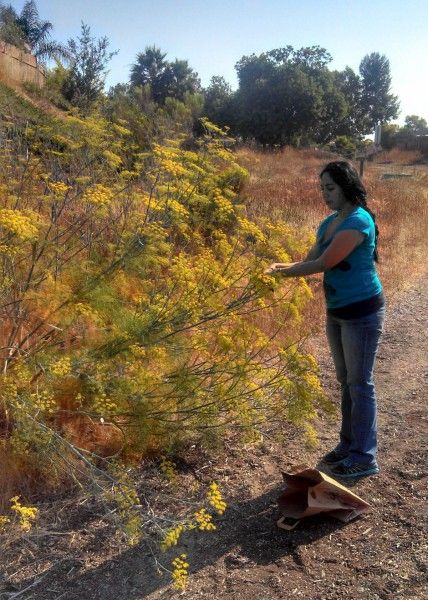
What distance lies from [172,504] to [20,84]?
12.6 metres

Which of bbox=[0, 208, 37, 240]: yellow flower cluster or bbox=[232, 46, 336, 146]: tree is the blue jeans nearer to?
bbox=[0, 208, 37, 240]: yellow flower cluster

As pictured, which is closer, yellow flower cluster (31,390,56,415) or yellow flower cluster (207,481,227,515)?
yellow flower cluster (207,481,227,515)

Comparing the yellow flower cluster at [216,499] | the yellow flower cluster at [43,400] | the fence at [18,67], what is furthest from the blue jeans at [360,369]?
the fence at [18,67]

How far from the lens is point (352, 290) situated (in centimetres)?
352

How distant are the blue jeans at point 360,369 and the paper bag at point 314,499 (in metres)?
0.39

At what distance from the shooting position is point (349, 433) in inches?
153

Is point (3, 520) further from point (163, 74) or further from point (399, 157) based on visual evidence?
point (163, 74)

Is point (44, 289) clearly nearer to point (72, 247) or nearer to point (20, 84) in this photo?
point (72, 247)

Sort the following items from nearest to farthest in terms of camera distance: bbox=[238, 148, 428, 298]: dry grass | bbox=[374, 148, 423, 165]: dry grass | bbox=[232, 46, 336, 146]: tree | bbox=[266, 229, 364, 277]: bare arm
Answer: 1. bbox=[266, 229, 364, 277]: bare arm
2. bbox=[238, 148, 428, 298]: dry grass
3. bbox=[374, 148, 423, 165]: dry grass
4. bbox=[232, 46, 336, 146]: tree

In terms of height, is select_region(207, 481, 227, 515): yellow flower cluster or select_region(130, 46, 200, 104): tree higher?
select_region(130, 46, 200, 104): tree

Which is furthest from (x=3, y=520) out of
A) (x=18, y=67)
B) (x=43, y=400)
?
(x=18, y=67)

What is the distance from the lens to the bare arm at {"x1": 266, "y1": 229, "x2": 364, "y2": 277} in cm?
337

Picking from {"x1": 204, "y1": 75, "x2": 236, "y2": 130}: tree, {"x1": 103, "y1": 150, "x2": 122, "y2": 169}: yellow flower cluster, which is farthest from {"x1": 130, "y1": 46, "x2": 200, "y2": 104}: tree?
{"x1": 103, "y1": 150, "x2": 122, "y2": 169}: yellow flower cluster

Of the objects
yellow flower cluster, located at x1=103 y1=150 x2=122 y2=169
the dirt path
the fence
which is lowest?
the dirt path
